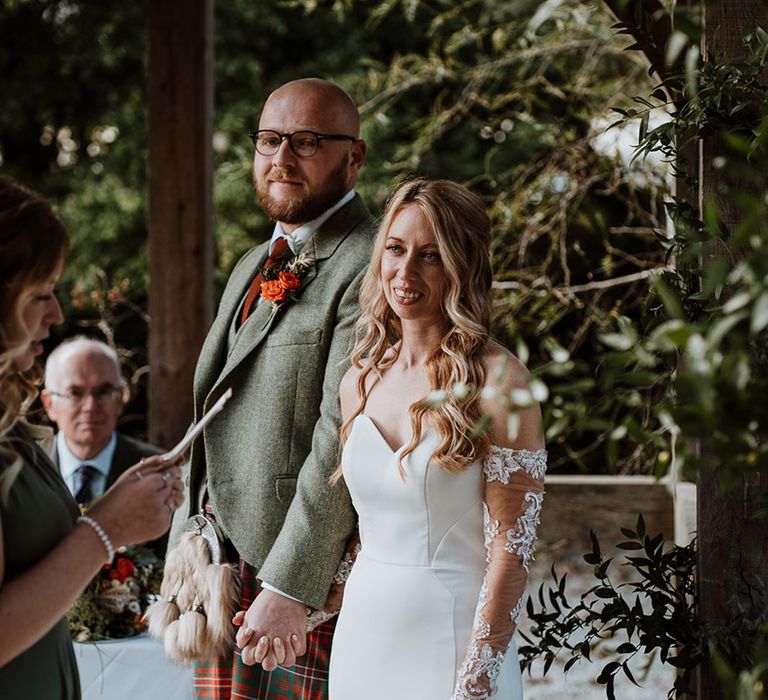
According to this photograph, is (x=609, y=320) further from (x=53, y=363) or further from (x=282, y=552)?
(x=282, y=552)

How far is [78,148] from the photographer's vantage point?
32.4 feet

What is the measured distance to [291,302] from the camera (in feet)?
8.11

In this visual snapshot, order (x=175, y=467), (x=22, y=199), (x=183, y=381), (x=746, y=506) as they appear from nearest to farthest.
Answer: (x=22, y=199) < (x=175, y=467) < (x=746, y=506) < (x=183, y=381)

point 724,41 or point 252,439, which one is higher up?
point 724,41

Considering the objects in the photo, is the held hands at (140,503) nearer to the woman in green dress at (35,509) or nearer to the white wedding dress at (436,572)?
the woman in green dress at (35,509)

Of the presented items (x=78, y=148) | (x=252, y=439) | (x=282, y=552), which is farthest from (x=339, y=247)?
(x=78, y=148)

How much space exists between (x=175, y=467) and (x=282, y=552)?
0.49 metres

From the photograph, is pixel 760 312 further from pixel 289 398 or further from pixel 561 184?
pixel 561 184

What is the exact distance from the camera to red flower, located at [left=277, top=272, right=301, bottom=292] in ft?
8.07

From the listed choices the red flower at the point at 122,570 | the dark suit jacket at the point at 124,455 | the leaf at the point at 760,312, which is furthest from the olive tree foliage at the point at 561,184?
the leaf at the point at 760,312

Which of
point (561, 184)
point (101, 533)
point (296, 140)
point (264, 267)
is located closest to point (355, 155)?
point (296, 140)

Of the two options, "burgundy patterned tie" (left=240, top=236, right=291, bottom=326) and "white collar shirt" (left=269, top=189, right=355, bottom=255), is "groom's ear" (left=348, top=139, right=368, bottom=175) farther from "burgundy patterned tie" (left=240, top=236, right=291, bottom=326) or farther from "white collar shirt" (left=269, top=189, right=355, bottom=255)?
"burgundy patterned tie" (left=240, top=236, right=291, bottom=326)

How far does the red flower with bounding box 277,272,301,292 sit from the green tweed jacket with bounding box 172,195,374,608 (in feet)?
0.08

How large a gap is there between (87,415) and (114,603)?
46.0 inches
